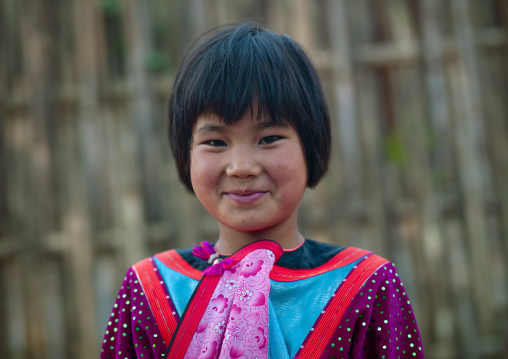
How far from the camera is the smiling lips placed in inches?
50.4

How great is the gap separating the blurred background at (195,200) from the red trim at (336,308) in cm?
253

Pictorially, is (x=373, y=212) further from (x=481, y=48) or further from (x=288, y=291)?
(x=288, y=291)

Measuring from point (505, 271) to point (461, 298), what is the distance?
357 millimetres

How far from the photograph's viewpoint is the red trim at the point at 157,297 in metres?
1.33

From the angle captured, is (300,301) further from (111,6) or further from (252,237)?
(111,6)

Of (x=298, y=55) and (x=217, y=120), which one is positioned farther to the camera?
(x=298, y=55)

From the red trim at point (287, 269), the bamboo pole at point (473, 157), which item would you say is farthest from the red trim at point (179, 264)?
the bamboo pole at point (473, 157)

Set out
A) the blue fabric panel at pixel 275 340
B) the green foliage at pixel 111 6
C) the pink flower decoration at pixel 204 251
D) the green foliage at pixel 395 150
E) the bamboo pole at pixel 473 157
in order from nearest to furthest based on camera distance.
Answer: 1. the blue fabric panel at pixel 275 340
2. the pink flower decoration at pixel 204 251
3. the bamboo pole at pixel 473 157
4. the green foliage at pixel 395 150
5. the green foliage at pixel 111 6

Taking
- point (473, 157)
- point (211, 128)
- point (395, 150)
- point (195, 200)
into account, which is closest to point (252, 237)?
point (211, 128)

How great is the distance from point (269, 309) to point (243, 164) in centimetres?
36

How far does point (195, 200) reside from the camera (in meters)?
3.92

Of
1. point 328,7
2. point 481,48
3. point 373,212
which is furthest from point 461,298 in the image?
point 328,7

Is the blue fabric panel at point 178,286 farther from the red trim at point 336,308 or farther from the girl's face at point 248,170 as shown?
the red trim at point 336,308

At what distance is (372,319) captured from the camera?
4.31ft
